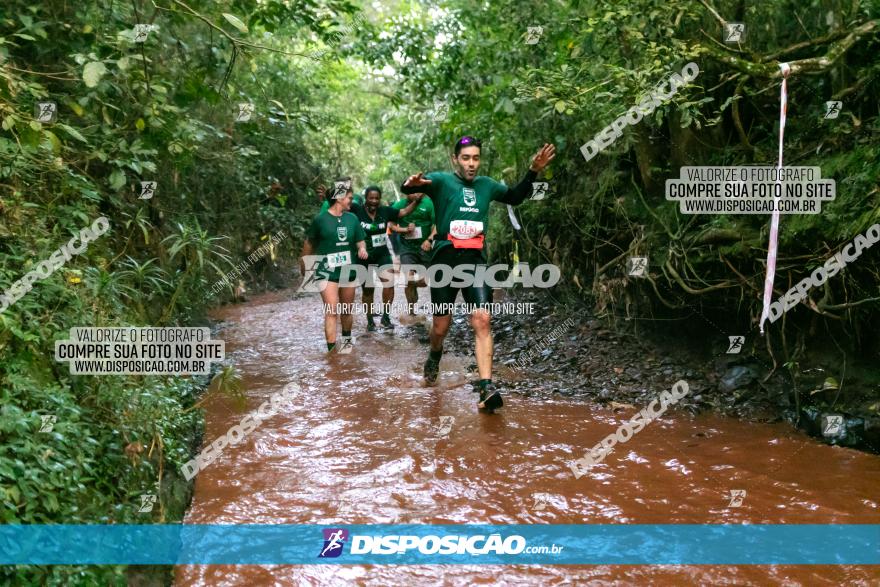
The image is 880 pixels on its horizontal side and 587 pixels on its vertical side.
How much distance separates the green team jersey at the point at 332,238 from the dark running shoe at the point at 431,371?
2078 mm

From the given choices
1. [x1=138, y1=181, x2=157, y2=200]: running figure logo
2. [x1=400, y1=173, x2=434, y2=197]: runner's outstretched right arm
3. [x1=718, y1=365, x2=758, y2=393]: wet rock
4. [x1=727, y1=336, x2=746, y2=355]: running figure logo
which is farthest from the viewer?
[x1=138, y1=181, x2=157, y2=200]: running figure logo

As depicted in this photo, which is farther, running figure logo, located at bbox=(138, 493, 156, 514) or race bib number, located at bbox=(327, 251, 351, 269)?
race bib number, located at bbox=(327, 251, 351, 269)

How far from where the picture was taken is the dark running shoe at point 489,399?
5.71m

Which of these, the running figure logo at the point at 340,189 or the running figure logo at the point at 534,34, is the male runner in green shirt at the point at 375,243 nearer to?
the running figure logo at the point at 340,189

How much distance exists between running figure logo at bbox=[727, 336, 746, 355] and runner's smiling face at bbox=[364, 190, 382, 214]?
17.6 feet

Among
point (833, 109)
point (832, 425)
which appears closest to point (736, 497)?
point (832, 425)

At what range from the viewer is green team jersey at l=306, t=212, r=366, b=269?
805 centimetres

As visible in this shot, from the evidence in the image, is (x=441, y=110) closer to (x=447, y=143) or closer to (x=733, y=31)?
(x=447, y=143)

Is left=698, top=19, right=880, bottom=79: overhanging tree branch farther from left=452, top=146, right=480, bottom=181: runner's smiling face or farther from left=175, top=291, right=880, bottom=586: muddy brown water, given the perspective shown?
left=175, top=291, right=880, bottom=586: muddy brown water

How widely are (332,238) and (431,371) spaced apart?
234cm

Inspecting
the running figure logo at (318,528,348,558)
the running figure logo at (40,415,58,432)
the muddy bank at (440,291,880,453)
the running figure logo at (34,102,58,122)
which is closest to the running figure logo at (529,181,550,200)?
the muddy bank at (440,291,880,453)

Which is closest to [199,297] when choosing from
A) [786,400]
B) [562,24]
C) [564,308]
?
[564,308]

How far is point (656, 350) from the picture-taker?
23.5 ft

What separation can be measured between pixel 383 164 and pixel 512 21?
1703 centimetres
